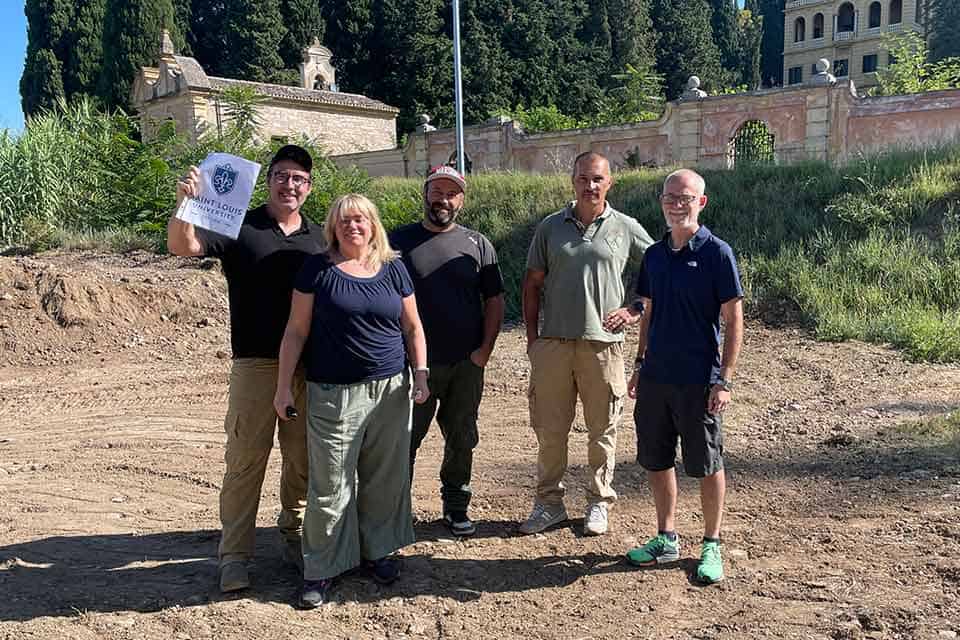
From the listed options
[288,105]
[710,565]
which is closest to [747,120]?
[710,565]

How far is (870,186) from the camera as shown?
11.9 meters

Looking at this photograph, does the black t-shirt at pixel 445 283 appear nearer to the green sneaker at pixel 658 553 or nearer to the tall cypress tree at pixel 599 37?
the green sneaker at pixel 658 553

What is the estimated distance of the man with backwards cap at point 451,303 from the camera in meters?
4.16

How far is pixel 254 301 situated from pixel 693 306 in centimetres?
206

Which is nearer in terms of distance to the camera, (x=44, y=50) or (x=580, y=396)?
(x=580, y=396)

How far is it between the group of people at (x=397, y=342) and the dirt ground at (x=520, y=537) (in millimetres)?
257

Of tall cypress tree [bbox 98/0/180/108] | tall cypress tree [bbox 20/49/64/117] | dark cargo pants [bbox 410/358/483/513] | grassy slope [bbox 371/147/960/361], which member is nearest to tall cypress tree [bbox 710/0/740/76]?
tall cypress tree [bbox 98/0/180/108]

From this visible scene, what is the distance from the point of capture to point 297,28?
136 feet

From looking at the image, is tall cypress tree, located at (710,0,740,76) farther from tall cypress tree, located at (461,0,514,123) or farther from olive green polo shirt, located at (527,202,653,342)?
olive green polo shirt, located at (527,202,653,342)

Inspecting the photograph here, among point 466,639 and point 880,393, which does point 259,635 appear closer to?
point 466,639

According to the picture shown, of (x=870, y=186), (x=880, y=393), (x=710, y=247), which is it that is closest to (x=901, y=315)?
(x=880, y=393)

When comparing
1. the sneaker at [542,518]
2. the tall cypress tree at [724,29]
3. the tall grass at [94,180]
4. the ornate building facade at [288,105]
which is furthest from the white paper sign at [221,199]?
the tall cypress tree at [724,29]

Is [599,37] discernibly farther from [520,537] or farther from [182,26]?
[520,537]

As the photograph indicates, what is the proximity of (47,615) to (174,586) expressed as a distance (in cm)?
57
